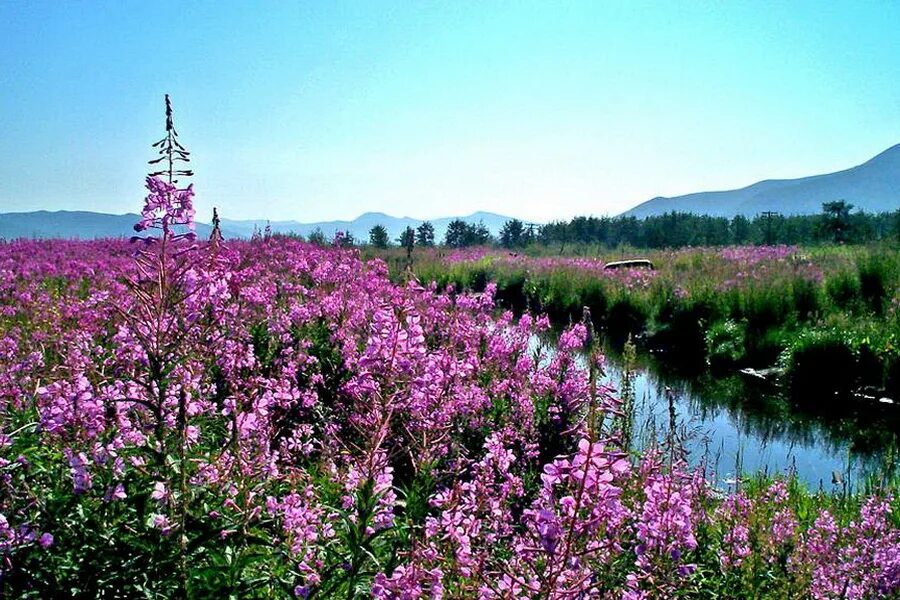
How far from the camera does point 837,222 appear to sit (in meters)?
40.1

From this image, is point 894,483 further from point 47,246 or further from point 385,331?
point 47,246

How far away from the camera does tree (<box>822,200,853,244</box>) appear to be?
39.3 m

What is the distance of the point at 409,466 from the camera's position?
5.14 metres

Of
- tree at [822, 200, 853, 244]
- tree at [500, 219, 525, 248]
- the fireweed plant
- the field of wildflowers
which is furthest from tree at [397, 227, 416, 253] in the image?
tree at [500, 219, 525, 248]

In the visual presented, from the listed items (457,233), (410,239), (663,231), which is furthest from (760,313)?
(663,231)

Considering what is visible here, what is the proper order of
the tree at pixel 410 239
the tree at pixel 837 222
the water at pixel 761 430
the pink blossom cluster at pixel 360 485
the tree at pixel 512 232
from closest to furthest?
the pink blossom cluster at pixel 360 485 < the tree at pixel 410 239 < the water at pixel 761 430 < the tree at pixel 837 222 < the tree at pixel 512 232

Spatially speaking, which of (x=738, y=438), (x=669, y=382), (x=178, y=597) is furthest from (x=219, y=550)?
(x=669, y=382)

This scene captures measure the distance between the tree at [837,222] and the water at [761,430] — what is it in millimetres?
31419

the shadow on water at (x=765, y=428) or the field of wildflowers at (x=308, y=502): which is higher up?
the field of wildflowers at (x=308, y=502)

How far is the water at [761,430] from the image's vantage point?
8.08m

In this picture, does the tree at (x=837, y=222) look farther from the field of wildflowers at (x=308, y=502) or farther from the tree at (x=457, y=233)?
the field of wildflowers at (x=308, y=502)

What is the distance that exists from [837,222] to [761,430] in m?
36.7

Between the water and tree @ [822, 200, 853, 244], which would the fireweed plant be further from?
tree @ [822, 200, 853, 244]

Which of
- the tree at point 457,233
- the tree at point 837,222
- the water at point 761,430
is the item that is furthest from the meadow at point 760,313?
the tree at point 457,233
